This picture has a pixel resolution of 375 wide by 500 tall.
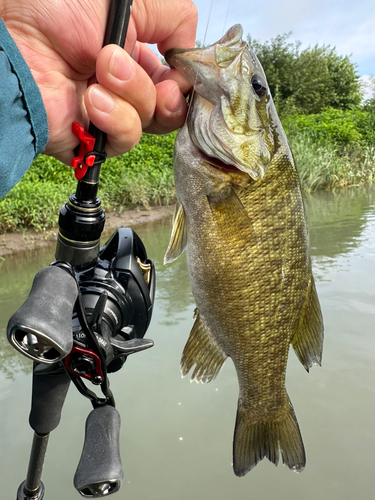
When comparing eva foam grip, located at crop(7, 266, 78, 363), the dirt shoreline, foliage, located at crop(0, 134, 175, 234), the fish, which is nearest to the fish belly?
the fish

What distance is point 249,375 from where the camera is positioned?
1806mm

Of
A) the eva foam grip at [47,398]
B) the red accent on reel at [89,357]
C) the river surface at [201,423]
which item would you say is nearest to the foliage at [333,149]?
the river surface at [201,423]

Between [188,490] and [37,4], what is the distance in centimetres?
231

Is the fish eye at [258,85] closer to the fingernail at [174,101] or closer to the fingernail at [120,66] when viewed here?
the fingernail at [174,101]

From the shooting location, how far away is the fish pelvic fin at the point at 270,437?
1799mm

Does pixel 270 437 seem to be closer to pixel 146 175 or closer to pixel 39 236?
pixel 39 236

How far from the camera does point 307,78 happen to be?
94.4ft

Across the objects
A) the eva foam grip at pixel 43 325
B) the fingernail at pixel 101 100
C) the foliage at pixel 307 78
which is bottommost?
the eva foam grip at pixel 43 325

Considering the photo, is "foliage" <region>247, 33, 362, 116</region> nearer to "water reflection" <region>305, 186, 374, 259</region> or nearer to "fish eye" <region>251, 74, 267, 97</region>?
"water reflection" <region>305, 186, 374, 259</region>

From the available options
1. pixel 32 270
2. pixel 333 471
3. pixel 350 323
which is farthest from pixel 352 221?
pixel 333 471

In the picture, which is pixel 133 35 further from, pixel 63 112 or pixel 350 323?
pixel 350 323

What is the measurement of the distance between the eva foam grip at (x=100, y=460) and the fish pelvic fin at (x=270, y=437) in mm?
761

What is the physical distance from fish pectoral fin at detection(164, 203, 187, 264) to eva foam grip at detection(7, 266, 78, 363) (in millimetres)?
628

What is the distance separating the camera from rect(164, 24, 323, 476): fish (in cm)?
155
